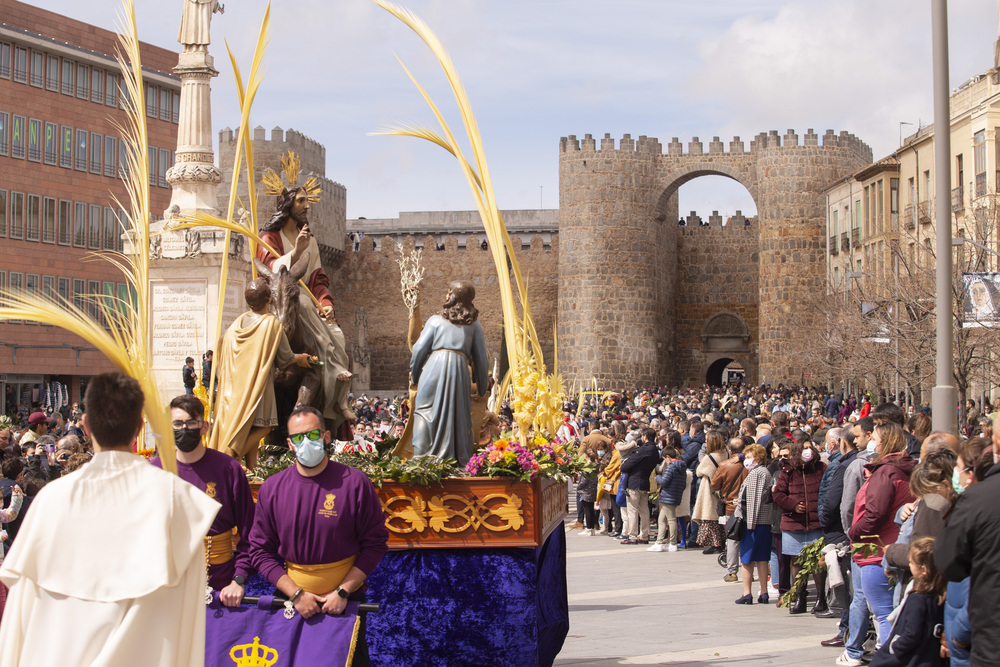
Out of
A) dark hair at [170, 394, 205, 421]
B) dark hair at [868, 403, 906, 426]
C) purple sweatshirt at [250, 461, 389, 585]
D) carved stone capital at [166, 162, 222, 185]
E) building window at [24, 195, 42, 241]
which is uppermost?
building window at [24, 195, 42, 241]

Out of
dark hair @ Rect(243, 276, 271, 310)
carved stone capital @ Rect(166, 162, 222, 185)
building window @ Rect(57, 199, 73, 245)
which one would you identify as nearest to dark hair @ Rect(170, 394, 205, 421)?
dark hair @ Rect(243, 276, 271, 310)

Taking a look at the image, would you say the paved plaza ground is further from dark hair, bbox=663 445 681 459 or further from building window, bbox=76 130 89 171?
building window, bbox=76 130 89 171

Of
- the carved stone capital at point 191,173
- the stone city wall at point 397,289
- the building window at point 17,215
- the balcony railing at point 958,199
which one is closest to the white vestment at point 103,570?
the carved stone capital at point 191,173

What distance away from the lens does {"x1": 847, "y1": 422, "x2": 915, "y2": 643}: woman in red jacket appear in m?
8.13

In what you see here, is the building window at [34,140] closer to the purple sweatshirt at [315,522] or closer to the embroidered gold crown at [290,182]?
the embroidered gold crown at [290,182]

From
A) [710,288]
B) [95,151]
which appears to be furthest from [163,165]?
[710,288]

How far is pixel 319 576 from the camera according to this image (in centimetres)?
569

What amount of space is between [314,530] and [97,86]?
38869 mm

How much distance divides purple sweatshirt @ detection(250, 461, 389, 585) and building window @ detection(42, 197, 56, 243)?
3716 centimetres

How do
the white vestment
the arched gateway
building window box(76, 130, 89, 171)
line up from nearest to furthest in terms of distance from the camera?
the white vestment < building window box(76, 130, 89, 171) < the arched gateway

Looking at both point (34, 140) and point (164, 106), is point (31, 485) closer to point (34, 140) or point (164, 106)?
point (34, 140)

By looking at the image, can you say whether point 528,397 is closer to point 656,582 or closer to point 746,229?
point 656,582

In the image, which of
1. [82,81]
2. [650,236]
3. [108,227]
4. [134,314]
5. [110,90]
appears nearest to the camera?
[134,314]

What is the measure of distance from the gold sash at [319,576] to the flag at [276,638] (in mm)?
123
